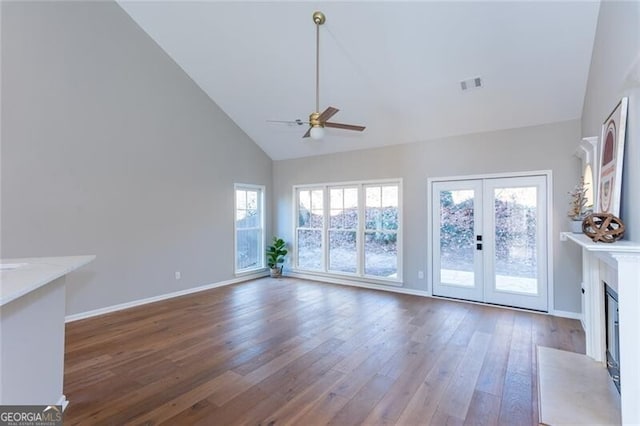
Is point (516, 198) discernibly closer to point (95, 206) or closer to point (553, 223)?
point (553, 223)

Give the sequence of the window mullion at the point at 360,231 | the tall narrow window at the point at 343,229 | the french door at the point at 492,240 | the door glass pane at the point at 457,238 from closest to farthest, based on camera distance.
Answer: the french door at the point at 492,240 → the door glass pane at the point at 457,238 → the window mullion at the point at 360,231 → the tall narrow window at the point at 343,229

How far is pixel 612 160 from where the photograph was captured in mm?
2461

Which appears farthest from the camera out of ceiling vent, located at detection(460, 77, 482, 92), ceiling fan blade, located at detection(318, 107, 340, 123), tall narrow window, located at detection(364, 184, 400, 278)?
tall narrow window, located at detection(364, 184, 400, 278)

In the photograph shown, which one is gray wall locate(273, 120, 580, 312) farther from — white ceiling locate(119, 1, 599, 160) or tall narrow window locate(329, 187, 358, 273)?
tall narrow window locate(329, 187, 358, 273)

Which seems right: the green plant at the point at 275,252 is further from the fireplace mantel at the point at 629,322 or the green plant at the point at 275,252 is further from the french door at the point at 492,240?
the fireplace mantel at the point at 629,322

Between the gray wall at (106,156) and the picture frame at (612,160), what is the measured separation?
563 centimetres

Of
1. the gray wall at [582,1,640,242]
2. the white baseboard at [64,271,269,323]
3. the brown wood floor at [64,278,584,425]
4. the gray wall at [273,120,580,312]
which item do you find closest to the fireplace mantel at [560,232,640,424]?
the gray wall at [582,1,640,242]

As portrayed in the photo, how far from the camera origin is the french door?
4.52 metres

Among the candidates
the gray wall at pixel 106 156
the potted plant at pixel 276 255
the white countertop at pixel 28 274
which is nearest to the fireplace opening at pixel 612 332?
the white countertop at pixel 28 274

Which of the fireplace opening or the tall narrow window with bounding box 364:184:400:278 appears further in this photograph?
the tall narrow window with bounding box 364:184:400:278

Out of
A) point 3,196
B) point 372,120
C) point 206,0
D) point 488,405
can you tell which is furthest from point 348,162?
point 3,196

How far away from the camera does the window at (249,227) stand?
6.55 meters

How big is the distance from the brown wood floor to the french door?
14.6 inches

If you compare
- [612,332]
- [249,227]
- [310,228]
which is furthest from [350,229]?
[612,332]
